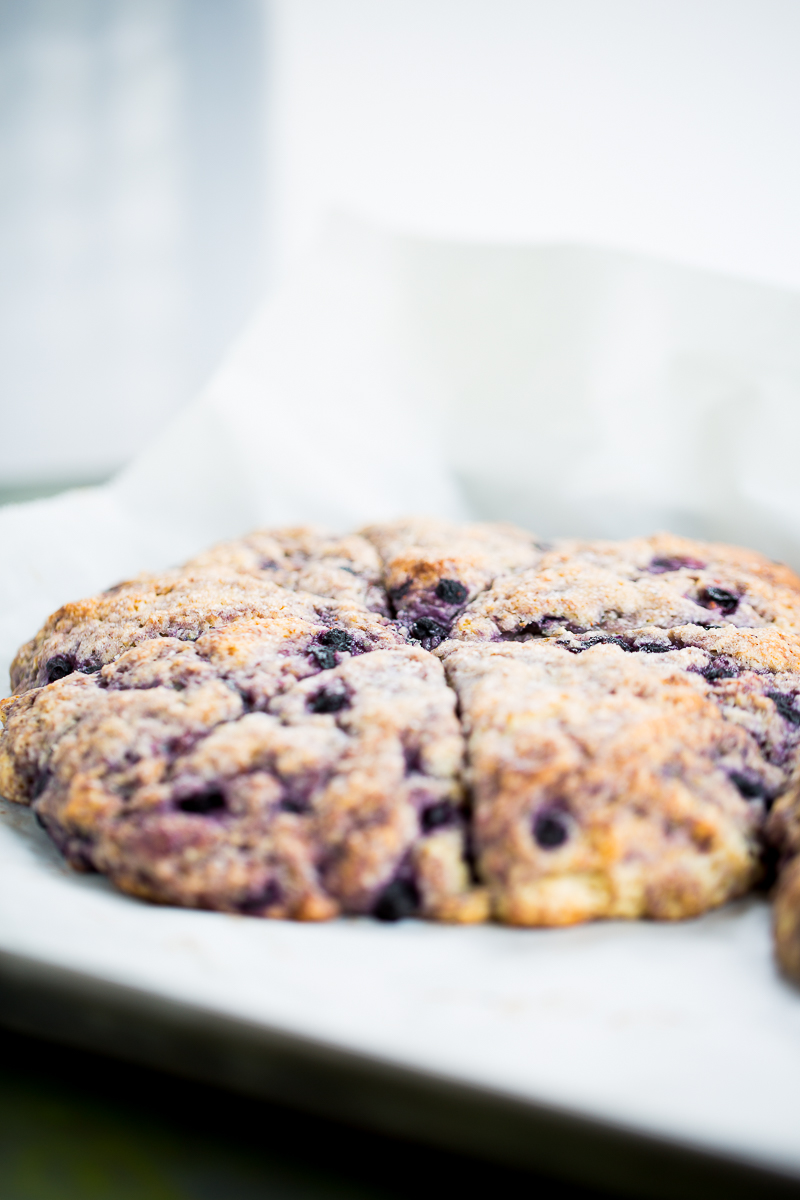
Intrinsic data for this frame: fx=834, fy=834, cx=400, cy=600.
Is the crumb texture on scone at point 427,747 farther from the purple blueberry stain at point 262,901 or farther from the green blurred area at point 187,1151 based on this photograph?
the green blurred area at point 187,1151

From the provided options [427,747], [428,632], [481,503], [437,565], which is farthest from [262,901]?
[481,503]

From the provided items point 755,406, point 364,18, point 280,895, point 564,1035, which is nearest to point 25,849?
point 280,895

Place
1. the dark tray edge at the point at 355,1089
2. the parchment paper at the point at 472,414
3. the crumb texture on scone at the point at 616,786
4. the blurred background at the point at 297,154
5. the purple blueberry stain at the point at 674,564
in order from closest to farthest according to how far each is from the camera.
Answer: the dark tray edge at the point at 355,1089, the crumb texture on scone at the point at 616,786, the purple blueberry stain at the point at 674,564, the parchment paper at the point at 472,414, the blurred background at the point at 297,154

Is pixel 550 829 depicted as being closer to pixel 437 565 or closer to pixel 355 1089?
pixel 355 1089

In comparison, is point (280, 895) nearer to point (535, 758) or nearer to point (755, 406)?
point (535, 758)

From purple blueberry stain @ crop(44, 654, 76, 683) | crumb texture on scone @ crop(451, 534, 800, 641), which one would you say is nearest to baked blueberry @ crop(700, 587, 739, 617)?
crumb texture on scone @ crop(451, 534, 800, 641)

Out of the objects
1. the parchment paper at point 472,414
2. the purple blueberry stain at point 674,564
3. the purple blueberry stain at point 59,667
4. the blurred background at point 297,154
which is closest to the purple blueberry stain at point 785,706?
the purple blueberry stain at point 674,564
